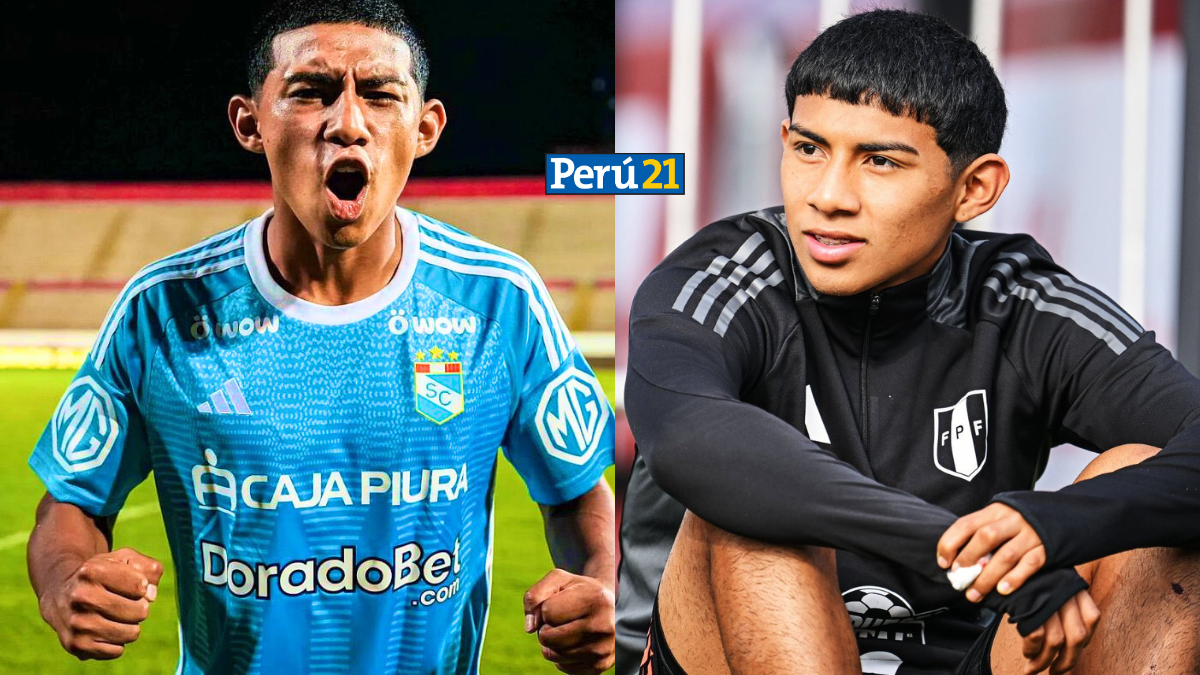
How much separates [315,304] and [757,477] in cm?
84

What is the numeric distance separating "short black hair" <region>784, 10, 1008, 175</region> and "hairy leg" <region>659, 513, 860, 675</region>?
595 mm

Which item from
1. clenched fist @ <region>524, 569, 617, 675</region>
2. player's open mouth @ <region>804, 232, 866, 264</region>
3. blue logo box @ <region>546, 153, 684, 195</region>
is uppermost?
blue logo box @ <region>546, 153, 684, 195</region>

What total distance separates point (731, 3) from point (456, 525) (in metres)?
1.07

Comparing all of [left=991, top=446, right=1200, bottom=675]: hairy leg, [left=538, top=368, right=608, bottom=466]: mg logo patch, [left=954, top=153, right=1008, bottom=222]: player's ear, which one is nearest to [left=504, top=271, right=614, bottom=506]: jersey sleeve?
[left=538, top=368, right=608, bottom=466]: mg logo patch

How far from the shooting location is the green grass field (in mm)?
2459

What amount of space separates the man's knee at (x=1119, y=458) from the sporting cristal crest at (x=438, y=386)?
3.02ft

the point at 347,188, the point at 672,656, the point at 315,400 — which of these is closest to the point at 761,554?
the point at 672,656

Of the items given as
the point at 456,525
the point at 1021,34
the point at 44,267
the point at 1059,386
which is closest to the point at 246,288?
the point at 456,525

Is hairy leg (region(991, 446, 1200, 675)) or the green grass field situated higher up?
hairy leg (region(991, 446, 1200, 675))

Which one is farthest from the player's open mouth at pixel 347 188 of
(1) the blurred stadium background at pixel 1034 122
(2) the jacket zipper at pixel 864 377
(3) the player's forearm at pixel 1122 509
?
(3) the player's forearm at pixel 1122 509

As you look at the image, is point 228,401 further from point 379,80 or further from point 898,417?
point 898,417

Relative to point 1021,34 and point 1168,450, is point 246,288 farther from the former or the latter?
point 1021,34

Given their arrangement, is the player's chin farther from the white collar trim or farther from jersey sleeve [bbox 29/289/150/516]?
jersey sleeve [bbox 29/289/150/516]

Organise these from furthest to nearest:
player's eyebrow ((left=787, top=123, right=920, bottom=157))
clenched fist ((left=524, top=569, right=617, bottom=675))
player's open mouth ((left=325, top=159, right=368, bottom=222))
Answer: player's open mouth ((left=325, top=159, right=368, bottom=222)) → clenched fist ((left=524, top=569, right=617, bottom=675)) → player's eyebrow ((left=787, top=123, right=920, bottom=157))
